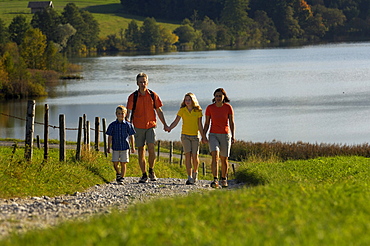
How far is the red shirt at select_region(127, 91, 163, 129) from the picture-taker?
13.6m

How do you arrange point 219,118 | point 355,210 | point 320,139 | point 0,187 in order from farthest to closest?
point 320,139 < point 219,118 < point 0,187 < point 355,210

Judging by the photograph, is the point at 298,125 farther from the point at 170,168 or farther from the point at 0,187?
the point at 0,187

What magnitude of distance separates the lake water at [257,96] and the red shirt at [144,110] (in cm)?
2586

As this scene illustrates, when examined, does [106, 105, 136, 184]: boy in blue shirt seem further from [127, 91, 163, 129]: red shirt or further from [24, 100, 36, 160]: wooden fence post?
[24, 100, 36, 160]: wooden fence post

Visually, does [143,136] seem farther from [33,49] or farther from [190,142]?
[33,49]

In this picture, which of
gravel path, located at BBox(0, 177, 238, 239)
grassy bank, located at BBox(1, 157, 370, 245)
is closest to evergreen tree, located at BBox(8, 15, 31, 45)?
gravel path, located at BBox(0, 177, 238, 239)

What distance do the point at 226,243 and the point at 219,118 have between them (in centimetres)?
746

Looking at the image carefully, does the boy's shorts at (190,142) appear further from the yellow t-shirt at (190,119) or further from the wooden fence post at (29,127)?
the wooden fence post at (29,127)

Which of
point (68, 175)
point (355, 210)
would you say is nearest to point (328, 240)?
point (355, 210)

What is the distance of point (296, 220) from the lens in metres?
6.98

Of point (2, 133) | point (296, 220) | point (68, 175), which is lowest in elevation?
point (2, 133)

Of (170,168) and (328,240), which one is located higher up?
(328,240)

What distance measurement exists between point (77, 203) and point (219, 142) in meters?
4.01

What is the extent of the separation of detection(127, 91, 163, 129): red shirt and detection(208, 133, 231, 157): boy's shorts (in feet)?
4.58
